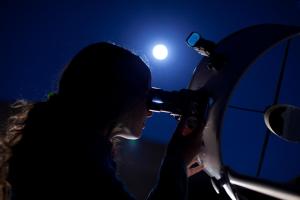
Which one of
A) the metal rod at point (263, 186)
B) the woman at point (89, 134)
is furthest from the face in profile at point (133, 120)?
the metal rod at point (263, 186)

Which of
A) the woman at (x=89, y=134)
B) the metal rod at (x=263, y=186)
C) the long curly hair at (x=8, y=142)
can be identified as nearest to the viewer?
the woman at (x=89, y=134)

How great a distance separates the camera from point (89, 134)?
3.78 ft

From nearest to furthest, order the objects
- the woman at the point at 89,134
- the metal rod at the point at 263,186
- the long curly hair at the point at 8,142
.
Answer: the woman at the point at 89,134 → the long curly hair at the point at 8,142 → the metal rod at the point at 263,186

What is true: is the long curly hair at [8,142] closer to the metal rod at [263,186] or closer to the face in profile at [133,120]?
the face in profile at [133,120]

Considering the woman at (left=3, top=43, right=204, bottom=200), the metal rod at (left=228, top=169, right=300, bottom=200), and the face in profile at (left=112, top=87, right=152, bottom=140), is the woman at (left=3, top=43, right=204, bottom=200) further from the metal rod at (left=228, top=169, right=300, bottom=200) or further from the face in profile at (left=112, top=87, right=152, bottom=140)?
the metal rod at (left=228, top=169, right=300, bottom=200)

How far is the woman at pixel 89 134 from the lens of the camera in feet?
3.41

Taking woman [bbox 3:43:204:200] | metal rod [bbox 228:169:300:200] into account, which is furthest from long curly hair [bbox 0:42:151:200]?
metal rod [bbox 228:169:300:200]

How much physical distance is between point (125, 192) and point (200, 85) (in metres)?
0.59

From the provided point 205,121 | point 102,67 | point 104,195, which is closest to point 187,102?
point 205,121

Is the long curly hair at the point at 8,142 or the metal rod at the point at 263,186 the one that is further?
the metal rod at the point at 263,186

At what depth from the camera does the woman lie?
1.04 m

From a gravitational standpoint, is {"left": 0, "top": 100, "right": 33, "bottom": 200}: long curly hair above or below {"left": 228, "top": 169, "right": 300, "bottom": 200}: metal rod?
above

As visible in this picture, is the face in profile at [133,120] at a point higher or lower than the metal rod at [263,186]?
higher

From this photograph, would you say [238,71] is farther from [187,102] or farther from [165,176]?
[165,176]
